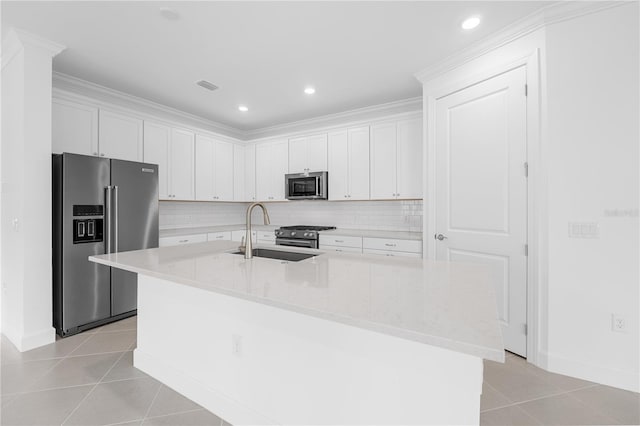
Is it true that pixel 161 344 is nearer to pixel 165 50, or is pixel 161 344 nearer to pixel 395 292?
pixel 395 292

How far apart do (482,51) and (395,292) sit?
8.14ft

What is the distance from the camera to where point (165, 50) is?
105 inches

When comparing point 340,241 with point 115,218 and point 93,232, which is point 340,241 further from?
point 93,232

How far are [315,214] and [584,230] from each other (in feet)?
11.4

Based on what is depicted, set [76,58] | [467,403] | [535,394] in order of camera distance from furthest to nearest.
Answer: [76,58] → [535,394] → [467,403]

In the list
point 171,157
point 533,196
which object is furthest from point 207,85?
point 533,196

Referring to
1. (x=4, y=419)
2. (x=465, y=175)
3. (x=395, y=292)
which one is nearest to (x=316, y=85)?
(x=465, y=175)

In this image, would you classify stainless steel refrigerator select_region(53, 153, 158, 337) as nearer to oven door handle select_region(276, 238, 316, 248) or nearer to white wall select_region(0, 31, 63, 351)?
white wall select_region(0, 31, 63, 351)

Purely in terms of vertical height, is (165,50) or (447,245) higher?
(165,50)

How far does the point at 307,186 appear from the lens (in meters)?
4.44

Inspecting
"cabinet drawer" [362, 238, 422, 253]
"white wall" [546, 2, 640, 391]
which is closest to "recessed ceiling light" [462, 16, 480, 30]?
"white wall" [546, 2, 640, 391]

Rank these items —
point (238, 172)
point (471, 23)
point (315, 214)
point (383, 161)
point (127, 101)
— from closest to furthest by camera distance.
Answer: point (471, 23) < point (127, 101) < point (383, 161) < point (315, 214) < point (238, 172)

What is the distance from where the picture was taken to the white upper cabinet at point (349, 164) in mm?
4133

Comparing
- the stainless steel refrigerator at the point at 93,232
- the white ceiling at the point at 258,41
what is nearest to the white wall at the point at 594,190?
the white ceiling at the point at 258,41
